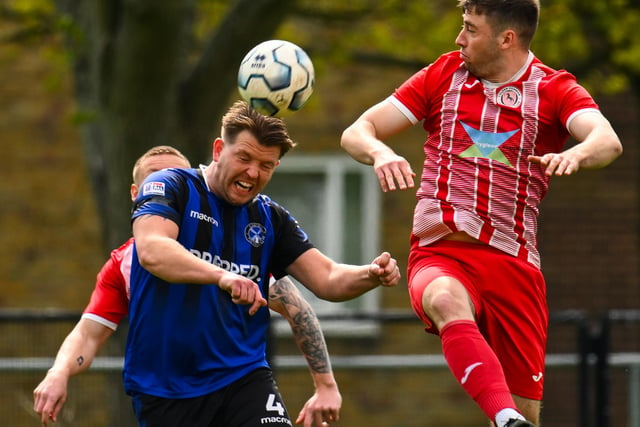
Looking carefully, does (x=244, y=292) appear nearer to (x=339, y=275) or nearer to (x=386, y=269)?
(x=386, y=269)

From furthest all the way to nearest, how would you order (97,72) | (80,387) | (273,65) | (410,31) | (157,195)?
1. (410,31)
2. (97,72)
3. (80,387)
4. (273,65)
5. (157,195)

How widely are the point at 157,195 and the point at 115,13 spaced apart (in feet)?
16.5

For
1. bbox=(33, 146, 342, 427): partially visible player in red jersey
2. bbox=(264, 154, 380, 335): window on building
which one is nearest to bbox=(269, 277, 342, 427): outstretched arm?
bbox=(33, 146, 342, 427): partially visible player in red jersey

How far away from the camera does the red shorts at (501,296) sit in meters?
6.33

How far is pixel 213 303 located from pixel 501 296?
57.9 inches

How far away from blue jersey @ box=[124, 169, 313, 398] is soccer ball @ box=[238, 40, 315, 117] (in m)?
0.53

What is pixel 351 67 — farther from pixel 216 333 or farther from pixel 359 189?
pixel 216 333

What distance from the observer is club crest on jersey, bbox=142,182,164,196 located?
6012mm

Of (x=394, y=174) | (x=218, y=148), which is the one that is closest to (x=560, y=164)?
(x=394, y=174)

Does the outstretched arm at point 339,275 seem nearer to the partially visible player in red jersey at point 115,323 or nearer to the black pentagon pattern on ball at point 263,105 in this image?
the partially visible player in red jersey at point 115,323

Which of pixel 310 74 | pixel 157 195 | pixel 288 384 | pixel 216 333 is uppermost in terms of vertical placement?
pixel 310 74

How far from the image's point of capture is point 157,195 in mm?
6004

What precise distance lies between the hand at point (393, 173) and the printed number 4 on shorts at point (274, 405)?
1218mm

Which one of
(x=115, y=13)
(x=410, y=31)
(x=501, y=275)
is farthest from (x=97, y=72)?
(x=501, y=275)
